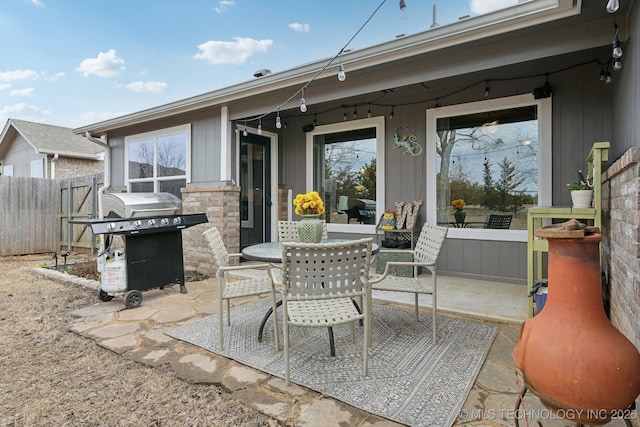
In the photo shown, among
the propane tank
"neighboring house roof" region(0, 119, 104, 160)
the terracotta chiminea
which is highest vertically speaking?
"neighboring house roof" region(0, 119, 104, 160)

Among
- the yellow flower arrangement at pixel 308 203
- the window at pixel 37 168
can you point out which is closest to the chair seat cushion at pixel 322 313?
the yellow flower arrangement at pixel 308 203

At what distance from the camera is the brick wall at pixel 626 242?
1452mm

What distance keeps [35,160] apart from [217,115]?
9.72m

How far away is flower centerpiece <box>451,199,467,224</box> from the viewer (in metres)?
4.55

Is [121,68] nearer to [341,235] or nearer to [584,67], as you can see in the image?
[341,235]

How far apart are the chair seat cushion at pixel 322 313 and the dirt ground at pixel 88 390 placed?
525 millimetres

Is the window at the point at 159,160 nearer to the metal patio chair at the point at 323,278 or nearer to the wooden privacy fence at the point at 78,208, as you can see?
the wooden privacy fence at the point at 78,208

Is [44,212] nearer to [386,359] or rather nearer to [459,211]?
[386,359]

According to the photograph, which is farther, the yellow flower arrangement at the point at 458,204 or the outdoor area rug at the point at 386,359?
the yellow flower arrangement at the point at 458,204

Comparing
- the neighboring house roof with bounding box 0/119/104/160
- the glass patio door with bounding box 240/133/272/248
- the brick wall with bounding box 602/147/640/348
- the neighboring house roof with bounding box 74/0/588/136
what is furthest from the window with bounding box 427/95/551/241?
the neighboring house roof with bounding box 0/119/104/160

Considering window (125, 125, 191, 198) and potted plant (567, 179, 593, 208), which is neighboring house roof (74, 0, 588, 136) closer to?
window (125, 125, 191, 198)

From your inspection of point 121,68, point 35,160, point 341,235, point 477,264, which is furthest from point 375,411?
point 121,68

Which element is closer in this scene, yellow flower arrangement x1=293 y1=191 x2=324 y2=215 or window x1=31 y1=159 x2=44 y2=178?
yellow flower arrangement x1=293 y1=191 x2=324 y2=215

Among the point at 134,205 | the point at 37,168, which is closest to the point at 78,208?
the point at 134,205
